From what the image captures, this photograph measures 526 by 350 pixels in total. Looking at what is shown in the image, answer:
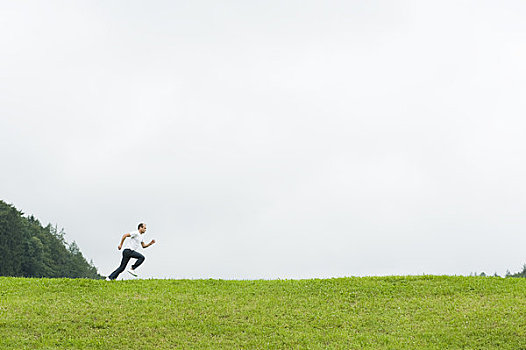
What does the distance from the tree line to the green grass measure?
5165cm

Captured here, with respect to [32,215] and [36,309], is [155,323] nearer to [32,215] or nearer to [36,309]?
[36,309]

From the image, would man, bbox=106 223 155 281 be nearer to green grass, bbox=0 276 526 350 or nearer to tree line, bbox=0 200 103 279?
green grass, bbox=0 276 526 350

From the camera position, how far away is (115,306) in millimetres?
20594

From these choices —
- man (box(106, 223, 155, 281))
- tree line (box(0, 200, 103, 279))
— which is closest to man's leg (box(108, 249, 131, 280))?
man (box(106, 223, 155, 281))

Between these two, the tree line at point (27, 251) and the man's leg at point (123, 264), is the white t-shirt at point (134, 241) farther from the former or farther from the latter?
the tree line at point (27, 251)

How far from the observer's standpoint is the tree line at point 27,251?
236ft

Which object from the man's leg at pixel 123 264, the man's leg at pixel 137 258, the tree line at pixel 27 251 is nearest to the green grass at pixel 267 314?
the man's leg at pixel 123 264

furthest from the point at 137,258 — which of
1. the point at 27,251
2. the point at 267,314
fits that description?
the point at 27,251

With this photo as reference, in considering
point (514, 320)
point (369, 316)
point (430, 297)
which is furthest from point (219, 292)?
point (514, 320)

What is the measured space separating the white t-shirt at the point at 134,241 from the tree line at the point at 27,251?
5264 centimetres

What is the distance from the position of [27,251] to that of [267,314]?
225ft

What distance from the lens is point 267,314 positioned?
20.0 meters

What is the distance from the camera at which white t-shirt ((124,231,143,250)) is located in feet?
80.1

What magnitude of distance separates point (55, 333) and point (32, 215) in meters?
92.3
